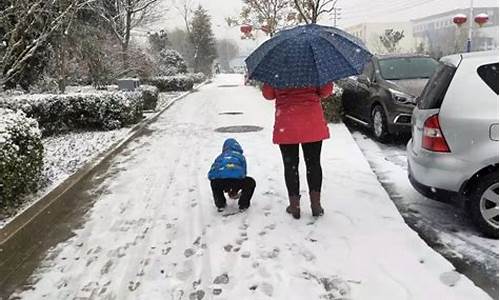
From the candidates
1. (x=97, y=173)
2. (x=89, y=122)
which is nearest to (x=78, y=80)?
(x=89, y=122)

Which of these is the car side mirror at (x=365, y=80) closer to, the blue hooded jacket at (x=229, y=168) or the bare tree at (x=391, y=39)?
→ the blue hooded jacket at (x=229, y=168)

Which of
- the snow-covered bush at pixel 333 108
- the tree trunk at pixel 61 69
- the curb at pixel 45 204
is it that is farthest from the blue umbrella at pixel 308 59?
the tree trunk at pixel 61 69

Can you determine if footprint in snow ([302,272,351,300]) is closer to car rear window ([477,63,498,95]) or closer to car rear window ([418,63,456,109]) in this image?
car rear window ([418,63,456,109])

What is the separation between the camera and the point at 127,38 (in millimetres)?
22266

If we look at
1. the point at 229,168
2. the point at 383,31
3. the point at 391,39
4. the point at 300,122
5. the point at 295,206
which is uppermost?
the point at 383,31

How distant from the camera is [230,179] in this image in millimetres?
4844

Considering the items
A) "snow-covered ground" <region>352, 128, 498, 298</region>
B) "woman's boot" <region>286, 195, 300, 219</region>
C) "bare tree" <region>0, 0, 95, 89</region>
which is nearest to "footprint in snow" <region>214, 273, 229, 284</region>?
"woman's boot" <region>286, 195, 300, 219</region>

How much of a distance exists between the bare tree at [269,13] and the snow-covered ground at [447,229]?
15.9m

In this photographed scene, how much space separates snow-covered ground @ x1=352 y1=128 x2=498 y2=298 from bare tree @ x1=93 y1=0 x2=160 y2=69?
16997 mm

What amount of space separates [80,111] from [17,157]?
584 centimetres

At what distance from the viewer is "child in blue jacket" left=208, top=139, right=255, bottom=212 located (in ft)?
15.8

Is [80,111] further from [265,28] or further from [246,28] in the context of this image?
[246,28]

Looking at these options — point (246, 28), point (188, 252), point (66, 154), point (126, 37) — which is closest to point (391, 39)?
point (246, 28)

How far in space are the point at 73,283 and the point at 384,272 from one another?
2275 mm
